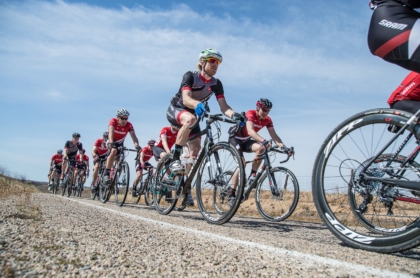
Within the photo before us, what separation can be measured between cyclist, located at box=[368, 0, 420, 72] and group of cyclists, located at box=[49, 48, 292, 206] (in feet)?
7.42

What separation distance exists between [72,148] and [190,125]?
1318cm

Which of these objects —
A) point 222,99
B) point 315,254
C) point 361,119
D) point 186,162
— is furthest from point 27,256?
point 222,99

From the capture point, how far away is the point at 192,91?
5.45 m

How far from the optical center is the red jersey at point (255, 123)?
297 inches

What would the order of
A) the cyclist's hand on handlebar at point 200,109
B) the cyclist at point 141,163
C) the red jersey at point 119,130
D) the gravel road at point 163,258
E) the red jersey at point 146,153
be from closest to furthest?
the gravel road at point 163,258, the cyclist's hand on handlebar at point 200,109, the red jersey at point 119,130, the cyclist at point 141,163, the red jersey at point 146,153

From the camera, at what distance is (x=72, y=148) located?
16375 mm

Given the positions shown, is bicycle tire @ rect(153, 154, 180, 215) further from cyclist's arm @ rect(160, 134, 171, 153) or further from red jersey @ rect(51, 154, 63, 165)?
red jersey @ rect(51, 154, 63, 165)

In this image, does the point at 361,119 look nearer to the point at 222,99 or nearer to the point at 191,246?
the point at 191,246

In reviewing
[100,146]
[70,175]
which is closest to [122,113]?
[100,146]

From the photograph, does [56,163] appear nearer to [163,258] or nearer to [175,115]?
[175,115]

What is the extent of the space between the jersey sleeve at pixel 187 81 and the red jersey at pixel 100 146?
830 cm

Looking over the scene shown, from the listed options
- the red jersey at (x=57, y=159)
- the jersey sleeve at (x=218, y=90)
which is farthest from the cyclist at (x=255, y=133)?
the red jersey at (x=57, y=159)

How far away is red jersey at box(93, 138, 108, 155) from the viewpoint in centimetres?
1270

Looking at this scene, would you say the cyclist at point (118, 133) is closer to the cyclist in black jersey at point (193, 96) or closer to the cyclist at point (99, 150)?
the cyclist at point (99, 150)
